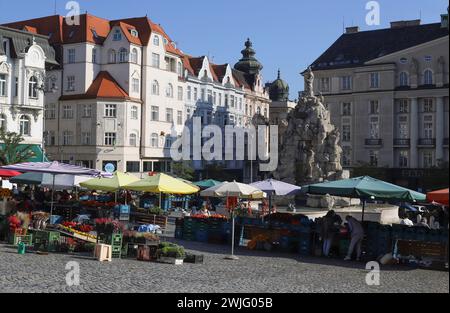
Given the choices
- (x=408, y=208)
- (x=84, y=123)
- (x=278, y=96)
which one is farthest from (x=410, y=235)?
(x=278, y=96)

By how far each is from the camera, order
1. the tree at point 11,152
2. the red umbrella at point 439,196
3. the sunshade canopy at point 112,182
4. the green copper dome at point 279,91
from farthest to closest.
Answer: the green copper dome at point 279,91 < the tree at point 11,152 < the sunshade canopy at point 112,182 < the red umbrella at point 439,196

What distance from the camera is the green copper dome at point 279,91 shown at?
343ft

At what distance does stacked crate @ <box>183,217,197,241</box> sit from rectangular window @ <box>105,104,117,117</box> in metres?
40.0

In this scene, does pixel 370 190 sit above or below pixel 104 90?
below

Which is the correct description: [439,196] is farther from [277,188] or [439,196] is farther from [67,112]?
[67,112]

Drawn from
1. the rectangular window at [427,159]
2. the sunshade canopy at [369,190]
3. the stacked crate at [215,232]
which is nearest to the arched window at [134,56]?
the rectangular window at [427,159]

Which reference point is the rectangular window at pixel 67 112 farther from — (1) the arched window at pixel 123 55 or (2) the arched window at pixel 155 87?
(2) the arched window at pixel 155 87

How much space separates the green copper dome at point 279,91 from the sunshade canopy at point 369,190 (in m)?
86.1

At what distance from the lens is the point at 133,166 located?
62.6 metres

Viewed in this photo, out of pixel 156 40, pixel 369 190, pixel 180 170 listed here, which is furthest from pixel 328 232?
pixel 156 40

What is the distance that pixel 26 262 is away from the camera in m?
15.4

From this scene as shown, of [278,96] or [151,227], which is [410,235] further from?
[278,96]

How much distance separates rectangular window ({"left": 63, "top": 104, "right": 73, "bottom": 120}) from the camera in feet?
205

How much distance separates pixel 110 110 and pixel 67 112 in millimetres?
4763
